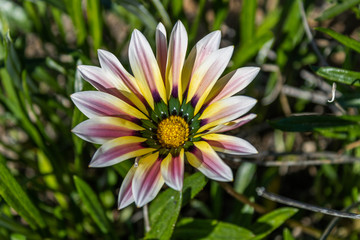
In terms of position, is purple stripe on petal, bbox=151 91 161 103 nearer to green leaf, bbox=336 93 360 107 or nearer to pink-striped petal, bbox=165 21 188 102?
pink-striped petal, bbox=165 21 188 102

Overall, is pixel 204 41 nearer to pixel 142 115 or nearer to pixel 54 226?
pixel 142 115

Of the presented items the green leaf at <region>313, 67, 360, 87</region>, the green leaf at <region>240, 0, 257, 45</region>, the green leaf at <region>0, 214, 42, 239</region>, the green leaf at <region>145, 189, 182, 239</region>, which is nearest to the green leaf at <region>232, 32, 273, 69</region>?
the green leaf at <region>240, 0, 257, 45</region>

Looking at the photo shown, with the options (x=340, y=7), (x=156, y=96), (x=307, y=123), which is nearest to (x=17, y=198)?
(x=156, y=96)

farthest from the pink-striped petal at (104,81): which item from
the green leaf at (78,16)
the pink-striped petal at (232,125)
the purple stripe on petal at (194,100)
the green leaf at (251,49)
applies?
the green leaf at (251,49)

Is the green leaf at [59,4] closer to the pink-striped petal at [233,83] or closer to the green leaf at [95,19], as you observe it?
the green leaf at [95,19]

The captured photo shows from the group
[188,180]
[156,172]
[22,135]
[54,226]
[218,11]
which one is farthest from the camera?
[22,135]

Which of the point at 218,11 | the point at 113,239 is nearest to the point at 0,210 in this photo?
the point at 113,239

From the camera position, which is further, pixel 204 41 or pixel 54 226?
pixel 54 226

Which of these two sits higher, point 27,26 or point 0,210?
point 27,26
